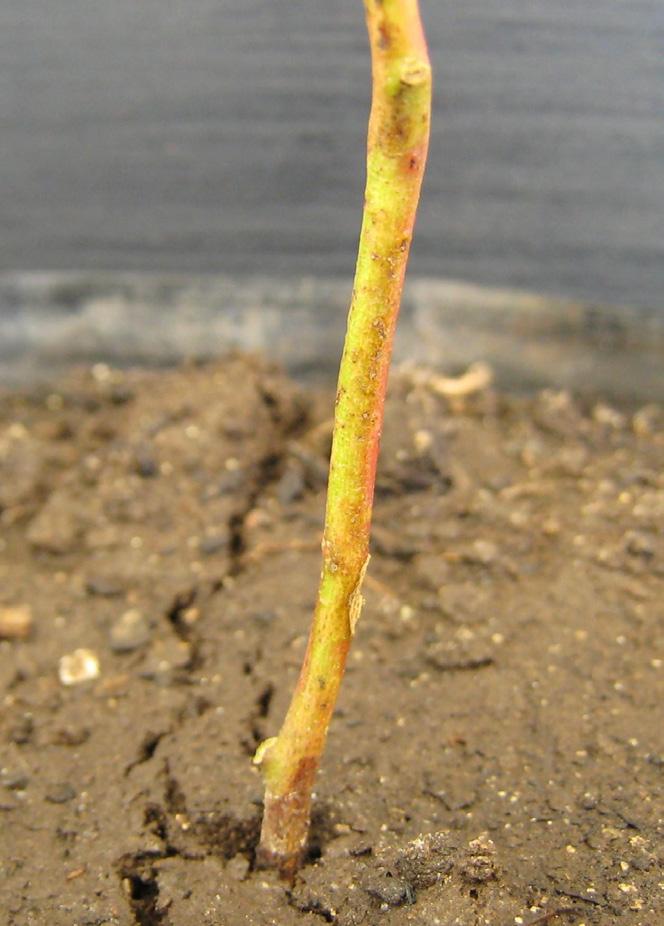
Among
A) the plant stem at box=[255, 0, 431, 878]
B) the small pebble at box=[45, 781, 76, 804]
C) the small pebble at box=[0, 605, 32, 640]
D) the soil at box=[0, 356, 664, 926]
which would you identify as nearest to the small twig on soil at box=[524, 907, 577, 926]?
the soil at box=[0, 356, 664, 926]

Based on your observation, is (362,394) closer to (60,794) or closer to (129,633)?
(60,794)

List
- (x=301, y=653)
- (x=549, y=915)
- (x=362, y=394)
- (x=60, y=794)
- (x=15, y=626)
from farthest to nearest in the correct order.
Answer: (x=15, y=626), (x=301, y=653), (x=60, y=794), (x=549, y=915), (x=362, y=394)

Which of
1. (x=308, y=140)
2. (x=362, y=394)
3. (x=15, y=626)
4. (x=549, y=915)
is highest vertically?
(x=362, y=394)

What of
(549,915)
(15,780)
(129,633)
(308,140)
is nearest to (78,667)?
(129,633)

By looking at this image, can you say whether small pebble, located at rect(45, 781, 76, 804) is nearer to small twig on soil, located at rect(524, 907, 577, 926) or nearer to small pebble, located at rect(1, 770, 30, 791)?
small pebble, located at rect(1, 770, 30, 791)

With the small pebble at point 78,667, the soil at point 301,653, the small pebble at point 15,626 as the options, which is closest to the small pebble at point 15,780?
the soil at point 301,653

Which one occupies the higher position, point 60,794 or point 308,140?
point 308,140
